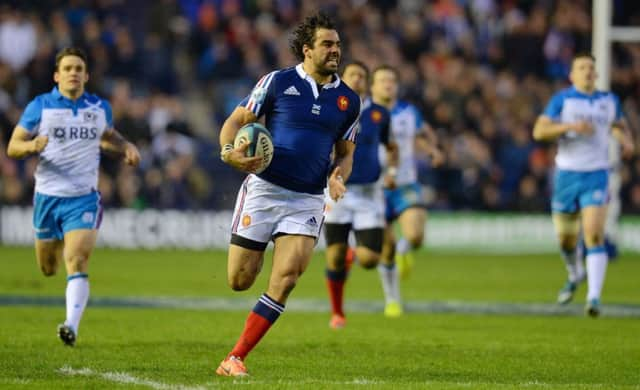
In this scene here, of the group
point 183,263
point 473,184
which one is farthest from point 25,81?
point 473,184

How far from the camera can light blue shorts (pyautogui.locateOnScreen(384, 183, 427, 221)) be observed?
16.1 metres

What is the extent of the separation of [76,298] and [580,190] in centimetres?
656

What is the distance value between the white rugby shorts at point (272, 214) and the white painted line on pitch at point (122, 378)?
1344 mm

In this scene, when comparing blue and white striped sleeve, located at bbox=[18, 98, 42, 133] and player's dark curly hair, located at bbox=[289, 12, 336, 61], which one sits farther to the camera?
blue and white striped sleeve, located at bbox=[18, 98, 42, 133]

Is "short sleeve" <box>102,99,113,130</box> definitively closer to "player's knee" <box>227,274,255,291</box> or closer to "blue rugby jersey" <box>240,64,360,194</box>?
"blue rugby jersey" <box>240,64,360,194</box>

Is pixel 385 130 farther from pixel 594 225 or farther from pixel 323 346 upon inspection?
pixel 323 346

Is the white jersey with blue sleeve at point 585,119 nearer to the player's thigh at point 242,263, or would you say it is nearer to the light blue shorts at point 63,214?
the light blue shorts at point 63,214

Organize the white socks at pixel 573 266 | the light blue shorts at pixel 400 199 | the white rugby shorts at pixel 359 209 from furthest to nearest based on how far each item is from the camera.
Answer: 1. the light blue shorts at pixel 400 199
2. the white socks at pixel 573 266
3. the white rugby shorts at pixel 359 209

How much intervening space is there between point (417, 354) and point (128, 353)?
2.46 metres

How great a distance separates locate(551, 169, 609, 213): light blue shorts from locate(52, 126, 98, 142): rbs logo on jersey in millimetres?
6107

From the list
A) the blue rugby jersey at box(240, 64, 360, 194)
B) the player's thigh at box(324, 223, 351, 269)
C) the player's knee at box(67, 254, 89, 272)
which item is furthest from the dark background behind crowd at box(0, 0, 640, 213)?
the blue rugby jersey at box(240, 64, 360, 194)

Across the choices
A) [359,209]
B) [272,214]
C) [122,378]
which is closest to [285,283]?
[272,214]

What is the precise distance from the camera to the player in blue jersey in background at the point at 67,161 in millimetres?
11430

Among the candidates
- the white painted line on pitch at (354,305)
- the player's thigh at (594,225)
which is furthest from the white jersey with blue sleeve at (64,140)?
the player's thigh at (594,225)
